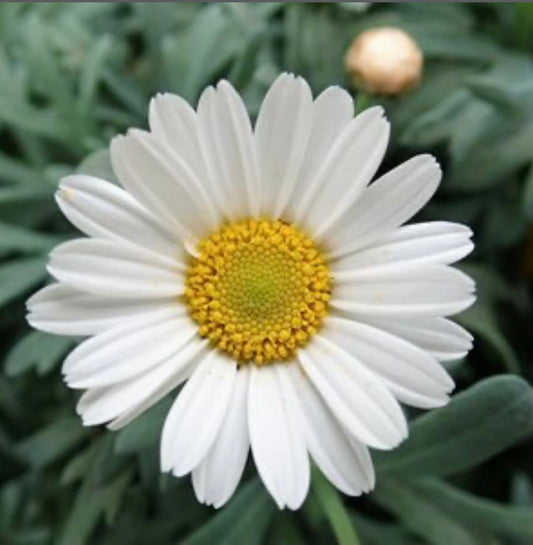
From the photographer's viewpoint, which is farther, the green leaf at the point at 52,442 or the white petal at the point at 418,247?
the green leaf at the point at 52,442

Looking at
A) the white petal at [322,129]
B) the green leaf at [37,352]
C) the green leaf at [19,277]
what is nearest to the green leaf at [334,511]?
→ the white petal at [322,129]

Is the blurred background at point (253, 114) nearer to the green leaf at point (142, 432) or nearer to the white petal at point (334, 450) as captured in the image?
the green leaf at point (142, 432)

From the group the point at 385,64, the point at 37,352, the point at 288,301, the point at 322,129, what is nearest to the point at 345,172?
the point at 322,129

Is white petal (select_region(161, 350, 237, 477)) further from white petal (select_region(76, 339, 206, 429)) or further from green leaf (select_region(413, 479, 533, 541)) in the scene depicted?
green leaf (select_region(413, 479, 533, 541))

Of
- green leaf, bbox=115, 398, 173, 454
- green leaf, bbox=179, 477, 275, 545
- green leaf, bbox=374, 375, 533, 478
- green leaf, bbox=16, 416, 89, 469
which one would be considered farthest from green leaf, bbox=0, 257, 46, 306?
green leaf, bbox=374, 375, 533, 478

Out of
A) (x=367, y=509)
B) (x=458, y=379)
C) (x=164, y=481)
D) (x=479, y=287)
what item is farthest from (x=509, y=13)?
(x=164, y=481)

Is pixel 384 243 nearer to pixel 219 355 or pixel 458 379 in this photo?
pixel 219 355
